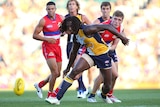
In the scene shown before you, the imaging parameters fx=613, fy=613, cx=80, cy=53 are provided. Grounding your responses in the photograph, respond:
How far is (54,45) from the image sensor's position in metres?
13.2

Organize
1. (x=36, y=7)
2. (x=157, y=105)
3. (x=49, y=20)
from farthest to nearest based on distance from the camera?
1. (x=36, y=7)
2. (x=49, y=20)
3. (x=157, y=105)

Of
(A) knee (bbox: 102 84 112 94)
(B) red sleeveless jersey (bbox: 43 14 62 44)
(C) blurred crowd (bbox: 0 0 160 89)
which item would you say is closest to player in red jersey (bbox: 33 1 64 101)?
(B) red sleeveless jersey (bbox: 43 14 62 44)

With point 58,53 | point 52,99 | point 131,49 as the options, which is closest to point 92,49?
point 52,99

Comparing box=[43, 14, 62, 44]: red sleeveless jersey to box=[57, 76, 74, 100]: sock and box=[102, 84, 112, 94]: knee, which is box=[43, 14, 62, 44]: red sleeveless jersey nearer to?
box=[102, 84, 112, 94]: knee

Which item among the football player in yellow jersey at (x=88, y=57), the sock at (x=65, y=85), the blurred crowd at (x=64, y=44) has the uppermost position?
the football player in yellow jersey at (x=88, y=57)

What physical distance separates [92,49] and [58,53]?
2.50 m

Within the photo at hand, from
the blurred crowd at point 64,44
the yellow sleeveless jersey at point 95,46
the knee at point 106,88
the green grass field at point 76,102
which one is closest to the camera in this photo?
the yellow sleeveless jersey at point 95,46

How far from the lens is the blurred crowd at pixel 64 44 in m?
21.7

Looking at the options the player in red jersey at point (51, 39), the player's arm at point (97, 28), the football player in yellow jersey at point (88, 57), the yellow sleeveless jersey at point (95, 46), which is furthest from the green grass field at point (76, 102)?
the player's arm at point (97, 28)

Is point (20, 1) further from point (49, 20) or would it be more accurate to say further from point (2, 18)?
point (49, 20)

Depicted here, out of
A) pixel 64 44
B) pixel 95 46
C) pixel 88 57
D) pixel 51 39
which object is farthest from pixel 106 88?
pixel 64 44

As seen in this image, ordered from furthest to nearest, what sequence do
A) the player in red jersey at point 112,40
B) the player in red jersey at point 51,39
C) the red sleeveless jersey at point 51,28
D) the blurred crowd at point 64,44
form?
1. the blurred crowd at point 64,44
2. the red sleeveless jersey at point 51,28
3. the player in red jersey at point 51,39
4. the player in red jersey at point 112,40

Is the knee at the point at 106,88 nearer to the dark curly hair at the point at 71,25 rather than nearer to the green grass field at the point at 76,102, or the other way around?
the green grass field at the point at 76,102

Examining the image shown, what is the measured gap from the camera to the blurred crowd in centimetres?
2173
